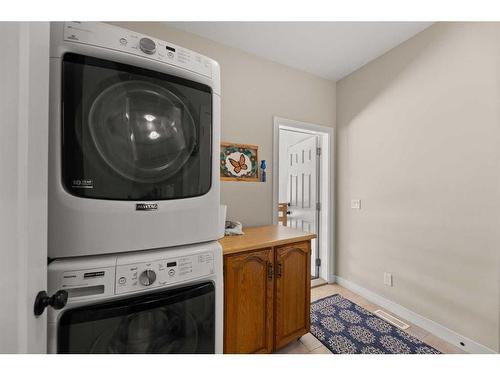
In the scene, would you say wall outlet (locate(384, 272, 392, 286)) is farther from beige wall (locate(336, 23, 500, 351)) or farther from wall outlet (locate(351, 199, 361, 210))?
wall outlet (locate(351, 199, 361, 210))

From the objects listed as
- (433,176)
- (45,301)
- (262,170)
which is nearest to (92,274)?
(45,301)

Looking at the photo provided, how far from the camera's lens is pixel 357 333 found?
1.74m

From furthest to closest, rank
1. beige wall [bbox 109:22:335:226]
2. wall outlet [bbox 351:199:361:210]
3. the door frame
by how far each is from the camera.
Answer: the door frame, wall outlet [bbox 351:199:361:210], beige wall [bbox 109:22:335:226]

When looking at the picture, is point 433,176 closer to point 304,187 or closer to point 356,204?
point 356,204

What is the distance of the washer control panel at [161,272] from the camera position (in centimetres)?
78

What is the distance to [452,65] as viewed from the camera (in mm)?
1657

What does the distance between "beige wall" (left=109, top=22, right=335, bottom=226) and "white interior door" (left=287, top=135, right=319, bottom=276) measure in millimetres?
592

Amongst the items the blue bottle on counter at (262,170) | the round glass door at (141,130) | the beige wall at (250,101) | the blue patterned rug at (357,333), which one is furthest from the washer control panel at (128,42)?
the blue patterned rug at (357,333)

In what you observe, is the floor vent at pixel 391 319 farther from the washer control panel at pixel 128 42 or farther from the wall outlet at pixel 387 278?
the washer control panel at pixel 128 42

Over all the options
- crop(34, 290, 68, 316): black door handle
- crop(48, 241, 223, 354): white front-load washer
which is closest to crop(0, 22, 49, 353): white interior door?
crop(34, 290, 68, 316): black door handle

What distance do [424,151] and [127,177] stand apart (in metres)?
2.23

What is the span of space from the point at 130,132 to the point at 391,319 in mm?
2538

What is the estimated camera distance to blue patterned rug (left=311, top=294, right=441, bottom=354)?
62.1 inches
